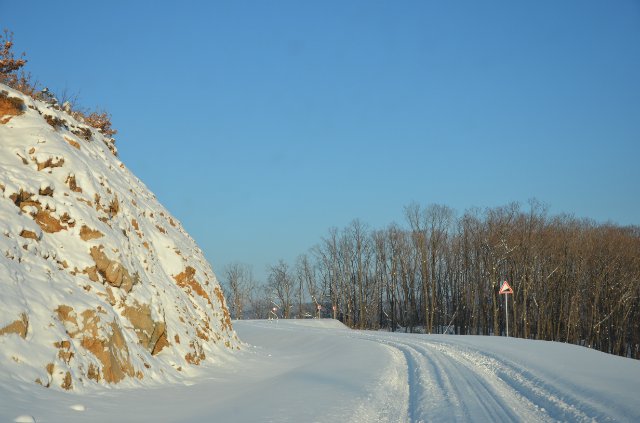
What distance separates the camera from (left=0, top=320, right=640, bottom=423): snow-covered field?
7.66 metres

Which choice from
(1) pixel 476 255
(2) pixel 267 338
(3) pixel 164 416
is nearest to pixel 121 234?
(3) pixel 164 416

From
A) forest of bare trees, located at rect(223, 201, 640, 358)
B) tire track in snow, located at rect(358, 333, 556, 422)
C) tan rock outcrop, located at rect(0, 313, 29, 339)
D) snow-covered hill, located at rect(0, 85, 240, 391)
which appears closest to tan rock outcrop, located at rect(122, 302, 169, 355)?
snow-covered hill, located at rect(0, 85, 240, 391)

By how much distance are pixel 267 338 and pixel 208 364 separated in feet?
46.1

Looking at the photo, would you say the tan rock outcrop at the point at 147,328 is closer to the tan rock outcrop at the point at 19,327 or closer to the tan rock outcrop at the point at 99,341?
the tan rock outcrop at the point at 99,341

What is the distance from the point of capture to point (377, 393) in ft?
34.2

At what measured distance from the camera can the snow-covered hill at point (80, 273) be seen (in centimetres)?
834

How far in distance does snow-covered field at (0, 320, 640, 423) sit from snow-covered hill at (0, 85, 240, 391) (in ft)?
2.11

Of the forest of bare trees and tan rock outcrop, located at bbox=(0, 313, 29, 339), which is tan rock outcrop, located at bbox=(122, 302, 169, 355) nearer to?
tan rock outcrop, located at bbox=(0, 313, 29, 339)

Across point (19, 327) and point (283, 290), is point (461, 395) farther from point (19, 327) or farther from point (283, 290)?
point (283, 290)

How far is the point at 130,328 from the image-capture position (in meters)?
11.5

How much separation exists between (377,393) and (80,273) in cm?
702

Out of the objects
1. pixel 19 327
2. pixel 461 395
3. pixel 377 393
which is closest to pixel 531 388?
pixel 461 395

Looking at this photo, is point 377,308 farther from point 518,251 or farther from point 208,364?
point 208,364

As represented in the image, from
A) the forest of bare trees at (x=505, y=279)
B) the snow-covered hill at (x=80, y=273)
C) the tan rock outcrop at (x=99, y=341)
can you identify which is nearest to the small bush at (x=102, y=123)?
the snow-covered hill at (x=80, y=273)
